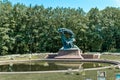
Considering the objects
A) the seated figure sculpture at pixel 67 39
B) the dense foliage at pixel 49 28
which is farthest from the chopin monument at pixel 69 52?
the dense foliage at pixel 49 28

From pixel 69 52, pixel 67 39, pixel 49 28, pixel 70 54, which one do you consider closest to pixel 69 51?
pixel 69 52

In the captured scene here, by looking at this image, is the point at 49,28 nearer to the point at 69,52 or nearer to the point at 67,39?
the point at 67,39

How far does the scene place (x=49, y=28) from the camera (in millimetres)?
53625

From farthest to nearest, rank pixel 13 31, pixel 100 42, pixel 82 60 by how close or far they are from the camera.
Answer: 1. pixel 100 42
2. pixel 13 31
3. pixel 82 60

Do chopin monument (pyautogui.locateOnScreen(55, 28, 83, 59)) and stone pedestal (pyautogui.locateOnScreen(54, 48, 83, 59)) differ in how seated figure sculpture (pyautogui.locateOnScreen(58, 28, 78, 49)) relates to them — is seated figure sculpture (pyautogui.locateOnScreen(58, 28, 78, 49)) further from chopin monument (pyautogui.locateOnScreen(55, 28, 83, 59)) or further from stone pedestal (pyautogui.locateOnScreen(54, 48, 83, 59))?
stone pedestal (pyautogui.locateOnScreen(54, 48, 83, 59))

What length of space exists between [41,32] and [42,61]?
1672 centimetres

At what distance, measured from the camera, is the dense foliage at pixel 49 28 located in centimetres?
5250

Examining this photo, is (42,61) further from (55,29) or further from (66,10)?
(66,10)

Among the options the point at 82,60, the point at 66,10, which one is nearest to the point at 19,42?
the point at 66,10

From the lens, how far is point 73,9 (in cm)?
5881

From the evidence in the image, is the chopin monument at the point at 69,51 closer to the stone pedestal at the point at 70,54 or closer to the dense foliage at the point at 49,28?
the stone pedestal at the point at 70,54

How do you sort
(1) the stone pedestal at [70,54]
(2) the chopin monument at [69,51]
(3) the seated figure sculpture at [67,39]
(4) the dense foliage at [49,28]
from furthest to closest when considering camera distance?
(4) the dense foliage at [49,28] < (3) the seated figure sculpture at [67,39] < (2) the chopin monument at [69,51] < (1) the stone pedestal at [70,54]

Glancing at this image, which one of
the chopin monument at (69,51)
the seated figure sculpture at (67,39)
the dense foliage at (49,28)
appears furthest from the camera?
the dense foliage at (49,28)

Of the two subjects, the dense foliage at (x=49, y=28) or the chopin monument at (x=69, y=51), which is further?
the dense foliage at (x=49, y=28)
